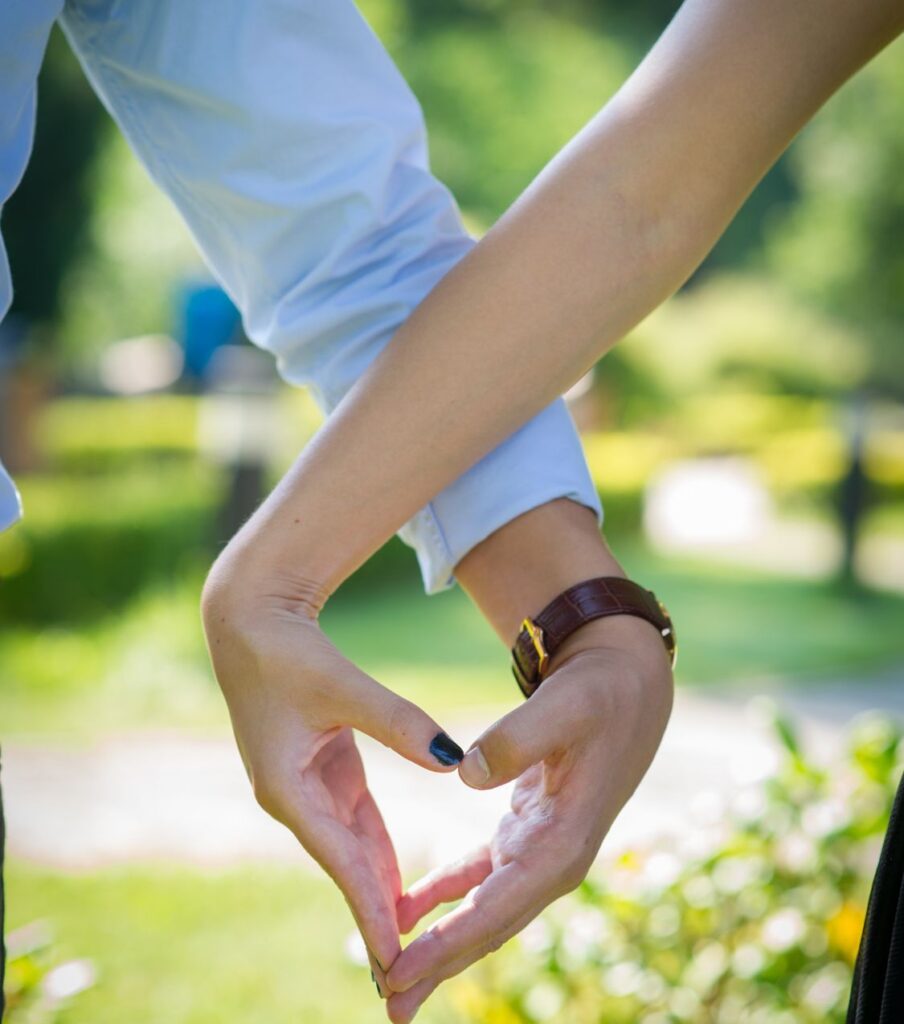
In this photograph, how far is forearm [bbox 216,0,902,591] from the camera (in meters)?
0.95

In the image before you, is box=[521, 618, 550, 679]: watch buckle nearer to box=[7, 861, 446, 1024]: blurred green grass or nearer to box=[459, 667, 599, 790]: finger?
box=[459, 667, 599, 790]: finger

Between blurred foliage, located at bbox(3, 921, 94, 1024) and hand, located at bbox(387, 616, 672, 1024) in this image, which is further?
blurred foliage, located at bbox(3, 921, 94, 1024)

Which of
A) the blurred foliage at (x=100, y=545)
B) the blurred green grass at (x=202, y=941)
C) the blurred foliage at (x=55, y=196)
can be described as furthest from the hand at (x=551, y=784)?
the blurred foliage at (x=55, y=196)

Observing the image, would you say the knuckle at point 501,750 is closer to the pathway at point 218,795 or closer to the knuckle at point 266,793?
the knuckle at point 266,793

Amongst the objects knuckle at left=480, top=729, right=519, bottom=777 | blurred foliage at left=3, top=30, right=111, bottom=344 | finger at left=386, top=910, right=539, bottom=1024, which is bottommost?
blurred foliage at left=3, top=30, right=111, bottom=344

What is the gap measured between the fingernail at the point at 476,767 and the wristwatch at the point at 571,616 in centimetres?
13

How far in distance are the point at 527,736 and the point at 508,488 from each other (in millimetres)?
264

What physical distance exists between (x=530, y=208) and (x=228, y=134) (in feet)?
0.99

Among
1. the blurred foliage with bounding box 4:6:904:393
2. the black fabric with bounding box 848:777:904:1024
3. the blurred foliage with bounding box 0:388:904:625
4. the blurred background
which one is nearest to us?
the black fabric with bounding box 848:777:904:1024

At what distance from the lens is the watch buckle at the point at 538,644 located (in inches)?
38.5

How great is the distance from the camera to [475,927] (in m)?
0.85

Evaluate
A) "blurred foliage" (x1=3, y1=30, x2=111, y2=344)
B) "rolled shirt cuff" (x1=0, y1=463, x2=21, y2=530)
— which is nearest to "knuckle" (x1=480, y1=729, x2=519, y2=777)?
"rolled shirt cuff" (x1=0, y1=463, x2=21, y2=530)

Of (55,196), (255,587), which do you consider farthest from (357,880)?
(55,196)

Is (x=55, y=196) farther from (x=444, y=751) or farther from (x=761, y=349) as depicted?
(x=444, y=751)
